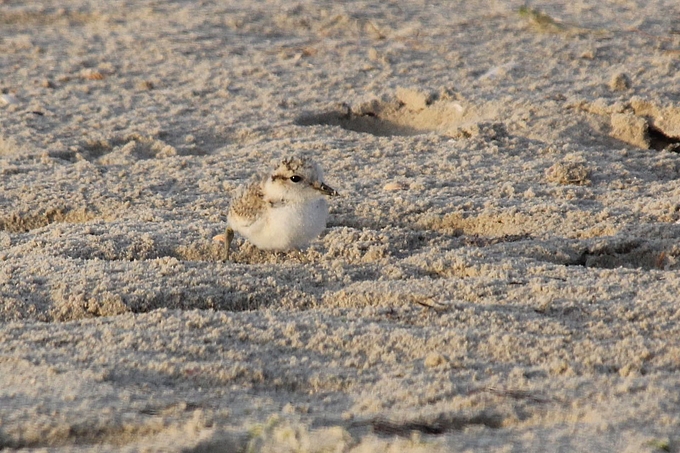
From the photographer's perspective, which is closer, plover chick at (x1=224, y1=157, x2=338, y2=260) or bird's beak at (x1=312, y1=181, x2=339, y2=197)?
plover chick at (x1=224, y1=157, x2=338, y2=260)

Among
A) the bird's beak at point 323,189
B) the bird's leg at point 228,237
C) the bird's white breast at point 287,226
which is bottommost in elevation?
the bird's leg at point 228,237

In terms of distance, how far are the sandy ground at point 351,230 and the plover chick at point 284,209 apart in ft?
0.54

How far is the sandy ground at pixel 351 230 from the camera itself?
2.77m

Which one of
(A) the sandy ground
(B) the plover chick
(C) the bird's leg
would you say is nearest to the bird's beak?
(B) the plover chick

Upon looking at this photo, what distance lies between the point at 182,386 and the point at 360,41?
555 cm

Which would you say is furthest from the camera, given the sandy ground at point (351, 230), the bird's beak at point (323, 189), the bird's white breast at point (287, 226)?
the bird's beak at point (323, 189)

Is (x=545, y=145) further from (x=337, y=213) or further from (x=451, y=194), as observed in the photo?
(x=337, y=213)

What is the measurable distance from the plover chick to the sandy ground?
0.16m

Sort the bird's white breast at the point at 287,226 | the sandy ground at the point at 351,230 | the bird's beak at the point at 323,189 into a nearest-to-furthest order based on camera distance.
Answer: the sandy ground at the point at 351,230, the bird's white breast at the point at 287,226, the bird's beak at the point at 323,189

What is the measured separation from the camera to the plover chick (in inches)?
167

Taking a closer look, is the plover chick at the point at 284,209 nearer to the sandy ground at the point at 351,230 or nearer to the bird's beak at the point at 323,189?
the bird's beak at the point at 323,189

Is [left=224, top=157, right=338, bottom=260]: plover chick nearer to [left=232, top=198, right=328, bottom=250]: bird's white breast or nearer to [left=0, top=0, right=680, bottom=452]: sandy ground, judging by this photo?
[left=232, top=198, right=328, bottom=250]: bird's white breast

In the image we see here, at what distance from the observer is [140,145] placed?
6125 mm

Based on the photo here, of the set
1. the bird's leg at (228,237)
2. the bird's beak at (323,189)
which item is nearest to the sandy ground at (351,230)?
the bird's leg at (228,237)
